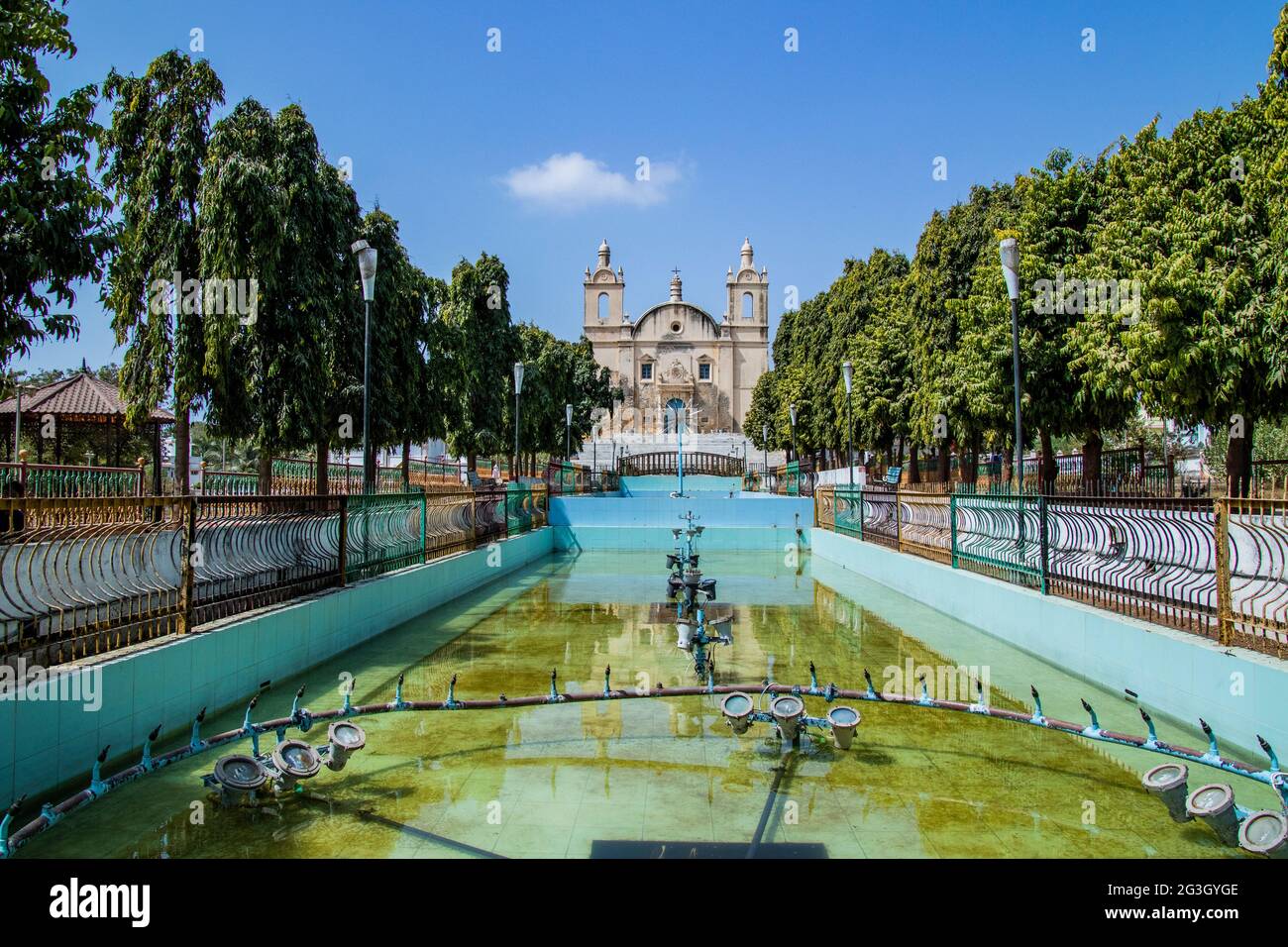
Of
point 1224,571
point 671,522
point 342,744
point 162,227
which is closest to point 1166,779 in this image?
point 1224,571

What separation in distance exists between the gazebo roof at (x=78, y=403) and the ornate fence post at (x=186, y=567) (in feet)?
43.1

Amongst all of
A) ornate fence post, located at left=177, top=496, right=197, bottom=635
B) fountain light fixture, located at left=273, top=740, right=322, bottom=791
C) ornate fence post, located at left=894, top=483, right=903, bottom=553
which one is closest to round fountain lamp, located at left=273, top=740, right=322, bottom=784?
fountain light fixture, located at left=273, top=740, right=322, bottom=791

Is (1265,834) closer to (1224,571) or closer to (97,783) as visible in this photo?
(1224,571)

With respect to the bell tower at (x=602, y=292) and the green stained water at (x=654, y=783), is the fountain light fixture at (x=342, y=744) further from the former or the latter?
the bell tower at (x=602, y=292)

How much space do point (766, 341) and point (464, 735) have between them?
214 ft

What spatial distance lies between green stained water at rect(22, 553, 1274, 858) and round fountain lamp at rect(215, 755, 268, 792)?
0.15 meters

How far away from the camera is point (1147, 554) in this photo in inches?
239

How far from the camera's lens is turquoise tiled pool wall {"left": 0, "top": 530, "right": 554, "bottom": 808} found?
382 cm

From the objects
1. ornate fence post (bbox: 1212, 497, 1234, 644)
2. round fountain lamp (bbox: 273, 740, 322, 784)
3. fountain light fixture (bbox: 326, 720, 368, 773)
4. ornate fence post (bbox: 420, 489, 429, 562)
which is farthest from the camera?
ornate fence post (bbox: 420, 489, 429, 562)

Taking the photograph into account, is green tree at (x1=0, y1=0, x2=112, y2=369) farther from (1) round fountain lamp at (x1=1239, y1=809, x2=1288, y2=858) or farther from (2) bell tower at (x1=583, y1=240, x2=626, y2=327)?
(2) bell tower at (x1=583, y1=240, x2=626, y2=327)

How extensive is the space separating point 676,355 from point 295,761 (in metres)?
63.7

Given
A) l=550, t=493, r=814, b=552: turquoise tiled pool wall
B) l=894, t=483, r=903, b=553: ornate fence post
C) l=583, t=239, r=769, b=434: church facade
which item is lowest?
l=550, t=493, r=814, b=552: turquoise tiled pool wall

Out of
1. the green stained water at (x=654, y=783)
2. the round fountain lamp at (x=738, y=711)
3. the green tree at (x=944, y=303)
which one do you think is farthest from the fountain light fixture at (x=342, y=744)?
the green tree at (x=944, y=303)

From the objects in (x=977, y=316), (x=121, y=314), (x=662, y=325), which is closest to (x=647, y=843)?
(x=121, y=314)
